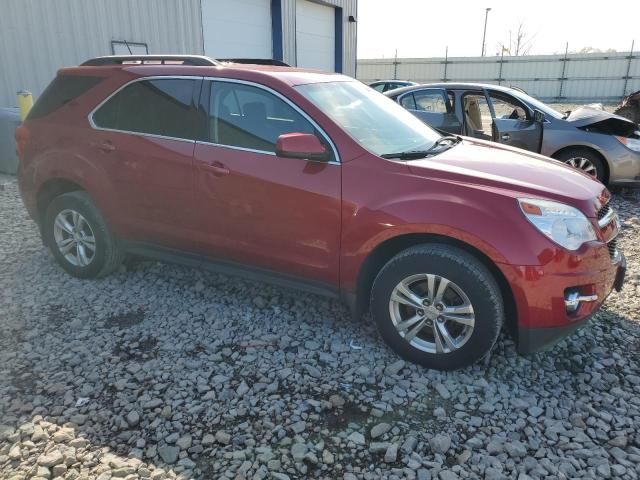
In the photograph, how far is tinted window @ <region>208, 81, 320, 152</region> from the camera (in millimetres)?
3352

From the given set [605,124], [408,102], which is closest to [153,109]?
[408,102]

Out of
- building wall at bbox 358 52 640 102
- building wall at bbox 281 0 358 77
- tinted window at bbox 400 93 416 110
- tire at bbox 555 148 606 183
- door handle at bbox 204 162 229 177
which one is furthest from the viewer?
building wall at bbox 358 52 640 102

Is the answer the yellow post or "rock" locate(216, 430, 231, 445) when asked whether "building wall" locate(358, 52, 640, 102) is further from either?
"rock" locate(216, 430, 231, 445)

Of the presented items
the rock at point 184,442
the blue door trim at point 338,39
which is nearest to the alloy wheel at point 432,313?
the rock at point 184,442

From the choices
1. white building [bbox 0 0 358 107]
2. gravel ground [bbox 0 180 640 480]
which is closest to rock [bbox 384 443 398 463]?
gravel ground [bbox 0 180 640 480]

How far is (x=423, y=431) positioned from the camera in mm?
2602

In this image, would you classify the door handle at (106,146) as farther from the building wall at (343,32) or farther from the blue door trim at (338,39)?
the blue door trim at (338,39)

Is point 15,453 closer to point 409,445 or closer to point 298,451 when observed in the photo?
point 298,451

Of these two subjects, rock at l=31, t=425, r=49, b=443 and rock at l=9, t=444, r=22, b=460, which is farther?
rock at l=31, t=425, r=49, b=443

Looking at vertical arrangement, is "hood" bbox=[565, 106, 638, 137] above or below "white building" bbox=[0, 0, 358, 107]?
below

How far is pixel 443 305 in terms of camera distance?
9.78ft

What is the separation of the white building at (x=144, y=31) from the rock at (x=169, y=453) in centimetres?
841

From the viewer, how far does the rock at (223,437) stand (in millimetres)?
2514

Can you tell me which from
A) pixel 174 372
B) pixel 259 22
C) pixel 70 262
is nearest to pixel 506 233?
pixel 174 372
